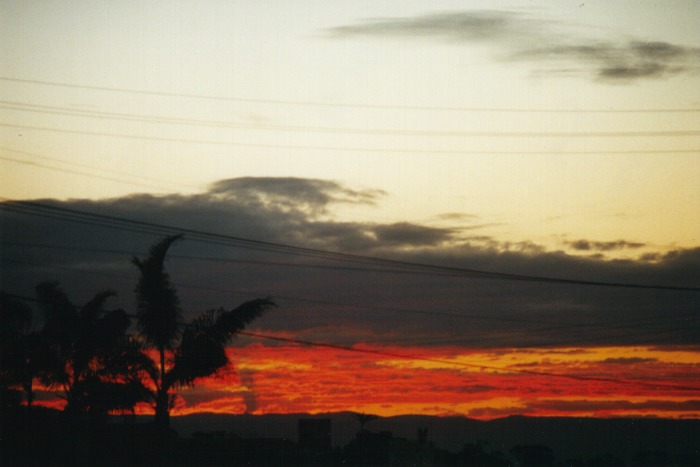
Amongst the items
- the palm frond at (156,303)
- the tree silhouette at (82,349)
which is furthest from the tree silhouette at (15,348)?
Result: the palm frond at (156,303)

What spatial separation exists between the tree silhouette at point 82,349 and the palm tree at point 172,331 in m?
1.97

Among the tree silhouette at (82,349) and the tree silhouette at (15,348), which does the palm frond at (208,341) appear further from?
the tree silhouette at (15,348)

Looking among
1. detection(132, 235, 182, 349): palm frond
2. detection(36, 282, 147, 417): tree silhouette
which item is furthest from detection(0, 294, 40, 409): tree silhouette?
detection(132, 235, 182, 349): palm frond

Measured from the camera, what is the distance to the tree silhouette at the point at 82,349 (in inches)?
1381

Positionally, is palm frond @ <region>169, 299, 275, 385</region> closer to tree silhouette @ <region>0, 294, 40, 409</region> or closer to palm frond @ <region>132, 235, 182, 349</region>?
palm frond @ <region>132, 235, 182, 349</region>

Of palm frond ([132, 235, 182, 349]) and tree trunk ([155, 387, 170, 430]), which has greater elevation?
palm frond ([132, 235, 182, 349])

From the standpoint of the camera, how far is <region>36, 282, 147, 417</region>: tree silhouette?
1381 inches

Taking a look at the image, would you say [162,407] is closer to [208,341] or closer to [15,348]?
[208,341]

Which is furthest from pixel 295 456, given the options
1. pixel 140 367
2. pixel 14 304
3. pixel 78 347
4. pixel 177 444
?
pixel 14 304

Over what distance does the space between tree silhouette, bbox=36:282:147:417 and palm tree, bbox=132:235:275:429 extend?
197 cm

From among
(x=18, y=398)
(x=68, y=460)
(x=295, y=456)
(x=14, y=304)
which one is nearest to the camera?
(x=68, y=460)

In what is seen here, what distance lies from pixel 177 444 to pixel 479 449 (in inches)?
585

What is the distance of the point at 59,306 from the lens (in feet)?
123

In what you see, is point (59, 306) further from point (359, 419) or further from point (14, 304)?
point (359, 419)
